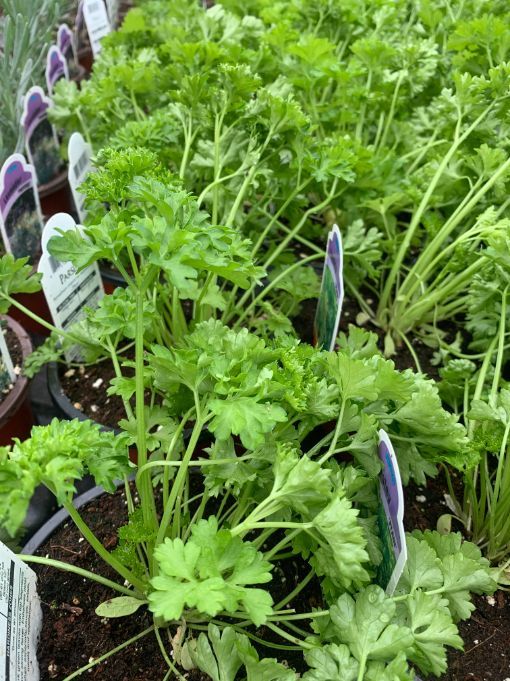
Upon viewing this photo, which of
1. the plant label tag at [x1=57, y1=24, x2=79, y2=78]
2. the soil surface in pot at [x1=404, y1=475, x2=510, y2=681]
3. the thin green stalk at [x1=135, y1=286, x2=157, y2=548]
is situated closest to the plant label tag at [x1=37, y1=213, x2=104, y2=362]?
the thin green stalk at [x1=135, y1=286, x2=157, y2=548]

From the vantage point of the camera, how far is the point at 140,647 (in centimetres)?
99

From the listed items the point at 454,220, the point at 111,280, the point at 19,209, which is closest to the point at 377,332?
the point at 454,220

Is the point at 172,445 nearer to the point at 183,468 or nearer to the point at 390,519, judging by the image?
the point at 183,468

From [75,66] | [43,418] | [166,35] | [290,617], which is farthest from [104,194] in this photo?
[75,66]

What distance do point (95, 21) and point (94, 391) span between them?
4.31ft

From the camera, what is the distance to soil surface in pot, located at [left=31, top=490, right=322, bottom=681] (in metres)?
0.96

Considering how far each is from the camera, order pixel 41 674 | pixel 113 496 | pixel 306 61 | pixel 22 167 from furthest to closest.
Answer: pixel 306 61 < pixel 22 167 < pixel 113 496 < pixel 41 674

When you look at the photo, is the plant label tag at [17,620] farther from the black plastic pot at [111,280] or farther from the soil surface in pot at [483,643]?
the black plastic pot at [111,280]

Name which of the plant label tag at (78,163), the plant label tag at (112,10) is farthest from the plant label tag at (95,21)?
the plant label tag at (78,163)

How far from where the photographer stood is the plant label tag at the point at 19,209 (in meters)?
1.35

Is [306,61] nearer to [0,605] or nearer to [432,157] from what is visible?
[432,157]

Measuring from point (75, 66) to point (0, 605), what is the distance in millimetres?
→ 2116

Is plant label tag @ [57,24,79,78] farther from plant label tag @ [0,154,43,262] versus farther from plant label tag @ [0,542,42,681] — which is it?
plant label tag @ [0,542,42,681]

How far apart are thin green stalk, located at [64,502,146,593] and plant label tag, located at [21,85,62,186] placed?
1.10 metres
